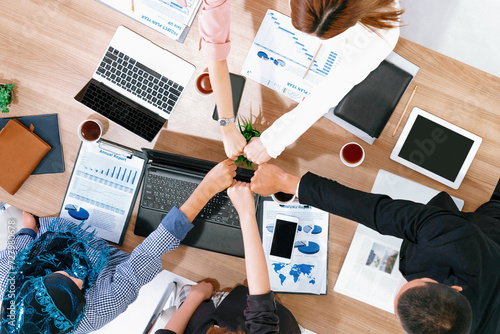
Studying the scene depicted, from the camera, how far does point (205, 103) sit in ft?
4.12

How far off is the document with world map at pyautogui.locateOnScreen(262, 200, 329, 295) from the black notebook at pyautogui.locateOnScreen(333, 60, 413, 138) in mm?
→ 362

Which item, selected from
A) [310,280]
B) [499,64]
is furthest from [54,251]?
[499,64]

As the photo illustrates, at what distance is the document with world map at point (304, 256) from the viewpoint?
1.22 m

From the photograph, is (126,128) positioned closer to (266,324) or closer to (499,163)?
(266,324)

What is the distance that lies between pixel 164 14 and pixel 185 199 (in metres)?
0.70

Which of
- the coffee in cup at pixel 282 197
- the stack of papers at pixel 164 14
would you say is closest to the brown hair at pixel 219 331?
the coffee in cup at pixel 282 197

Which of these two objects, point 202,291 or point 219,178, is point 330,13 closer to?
point 219,178

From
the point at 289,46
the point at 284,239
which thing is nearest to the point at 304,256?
the point at 284,239

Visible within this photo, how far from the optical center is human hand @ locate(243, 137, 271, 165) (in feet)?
3.77

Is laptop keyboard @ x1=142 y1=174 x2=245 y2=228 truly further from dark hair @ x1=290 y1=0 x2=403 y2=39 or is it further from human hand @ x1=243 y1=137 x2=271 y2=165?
dark hair @ x1=290 y1=0 x2=403 y2=39

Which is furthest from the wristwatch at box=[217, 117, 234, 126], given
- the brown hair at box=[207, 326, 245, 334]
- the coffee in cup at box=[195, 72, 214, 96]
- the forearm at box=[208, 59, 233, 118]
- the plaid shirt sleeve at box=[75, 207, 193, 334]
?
the brown hair at box=[207, 326, 245, 334]

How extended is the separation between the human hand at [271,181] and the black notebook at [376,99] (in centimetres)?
29

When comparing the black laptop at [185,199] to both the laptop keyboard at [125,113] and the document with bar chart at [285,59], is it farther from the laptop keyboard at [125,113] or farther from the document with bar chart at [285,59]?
the document with bar chart at [285,59]

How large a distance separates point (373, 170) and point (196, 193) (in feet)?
2.15
